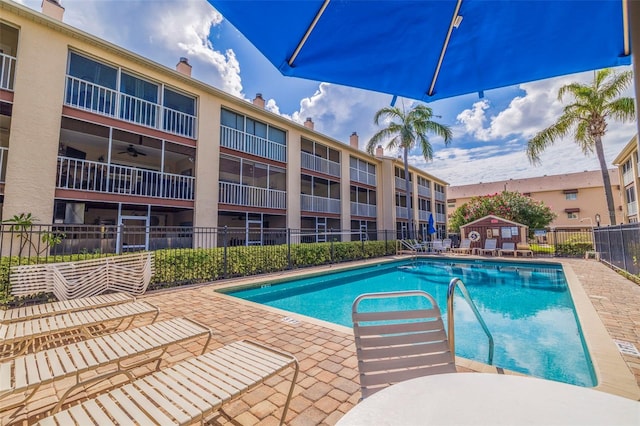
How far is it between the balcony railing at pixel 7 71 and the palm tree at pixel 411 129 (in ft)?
55.8

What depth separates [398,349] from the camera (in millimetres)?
2094

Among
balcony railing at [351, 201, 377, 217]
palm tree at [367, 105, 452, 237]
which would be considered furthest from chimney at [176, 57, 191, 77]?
balcony railing at [351, 201, 377, 217]

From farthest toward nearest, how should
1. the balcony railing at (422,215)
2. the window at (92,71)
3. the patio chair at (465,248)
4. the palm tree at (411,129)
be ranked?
the balcony railing at (422,215) → the patio chair at (465,248) → the palm tree at (411,129) → the window at (92,71)

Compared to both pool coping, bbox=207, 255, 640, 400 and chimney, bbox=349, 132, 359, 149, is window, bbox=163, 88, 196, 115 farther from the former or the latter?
chimney, bbox=349, 132, 359, 149

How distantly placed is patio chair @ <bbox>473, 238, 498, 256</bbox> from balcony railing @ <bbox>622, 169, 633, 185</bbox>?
38.1 ft

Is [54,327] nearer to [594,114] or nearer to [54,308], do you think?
[54,308]

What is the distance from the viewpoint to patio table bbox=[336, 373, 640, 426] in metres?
1.10

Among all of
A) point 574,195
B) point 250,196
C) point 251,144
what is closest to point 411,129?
point 251,144

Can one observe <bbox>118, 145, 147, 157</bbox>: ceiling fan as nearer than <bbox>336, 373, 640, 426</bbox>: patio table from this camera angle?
No

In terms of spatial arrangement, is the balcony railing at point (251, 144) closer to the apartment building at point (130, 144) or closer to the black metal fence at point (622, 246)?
the apartment building at point (130, 144)

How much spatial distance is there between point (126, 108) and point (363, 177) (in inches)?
592

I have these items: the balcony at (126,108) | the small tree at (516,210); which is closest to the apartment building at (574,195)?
the small tree at (516,210)

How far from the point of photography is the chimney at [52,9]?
9.20 meters

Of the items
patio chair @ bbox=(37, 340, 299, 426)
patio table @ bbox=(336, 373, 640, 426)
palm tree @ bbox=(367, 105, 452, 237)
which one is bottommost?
patio chair @ bbox=(37, 340, 299, 426)
